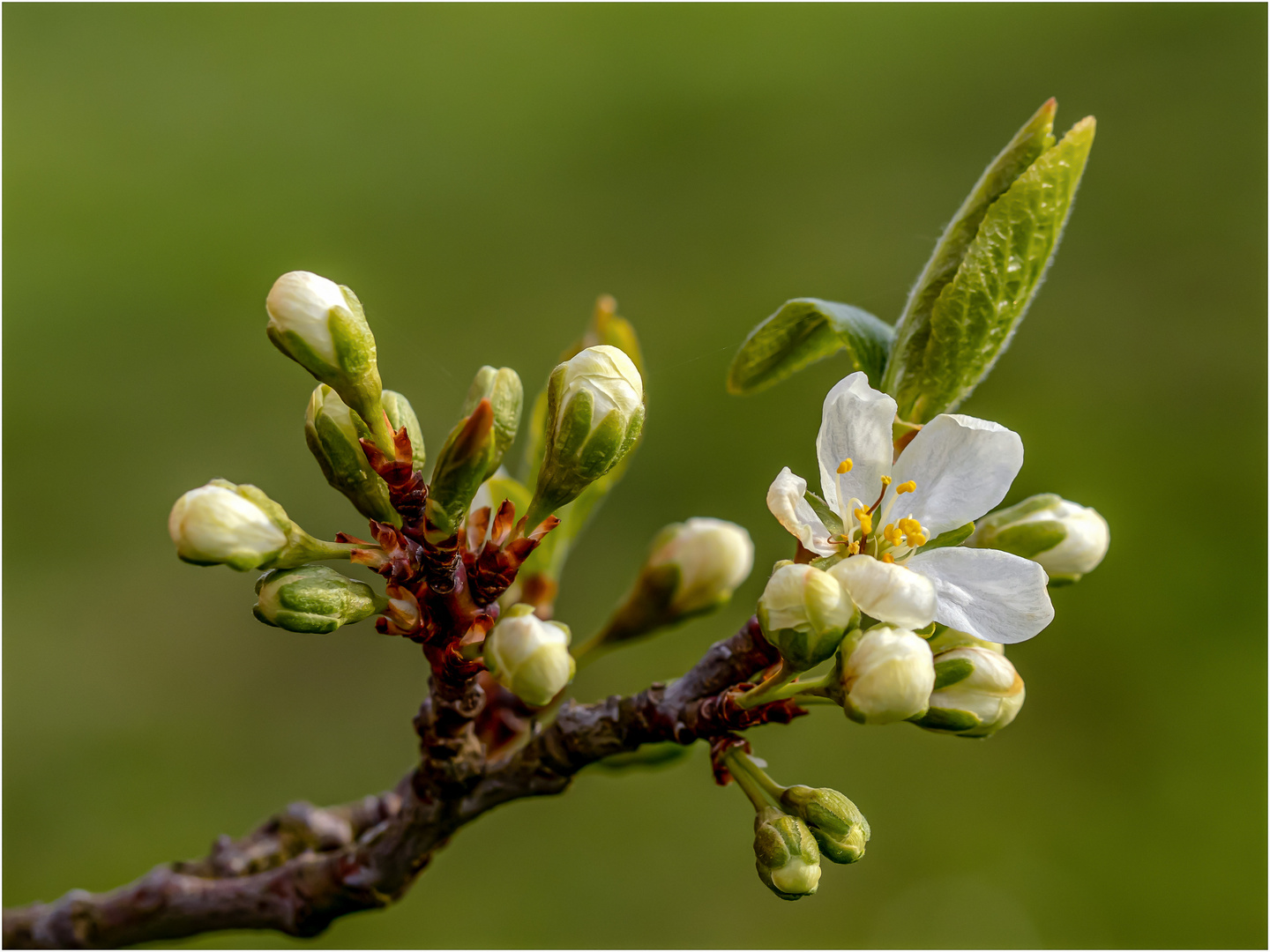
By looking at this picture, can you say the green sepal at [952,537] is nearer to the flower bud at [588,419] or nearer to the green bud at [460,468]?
the flower bud at [588,419]

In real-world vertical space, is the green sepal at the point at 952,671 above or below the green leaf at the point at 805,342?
below

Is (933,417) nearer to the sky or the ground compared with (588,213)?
nearer to the ground

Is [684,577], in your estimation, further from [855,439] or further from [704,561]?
[855,439]

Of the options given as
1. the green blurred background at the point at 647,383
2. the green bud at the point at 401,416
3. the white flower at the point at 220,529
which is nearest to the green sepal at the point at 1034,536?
the green bud at the point at 401,416

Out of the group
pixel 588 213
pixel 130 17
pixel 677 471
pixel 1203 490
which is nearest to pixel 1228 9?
pixel 1203 490

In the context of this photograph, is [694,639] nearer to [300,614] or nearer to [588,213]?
[588,213]

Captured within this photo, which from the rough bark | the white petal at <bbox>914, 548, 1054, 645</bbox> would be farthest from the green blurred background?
the white petal at <bbox>914, 548, 1054, 645</bbox>
